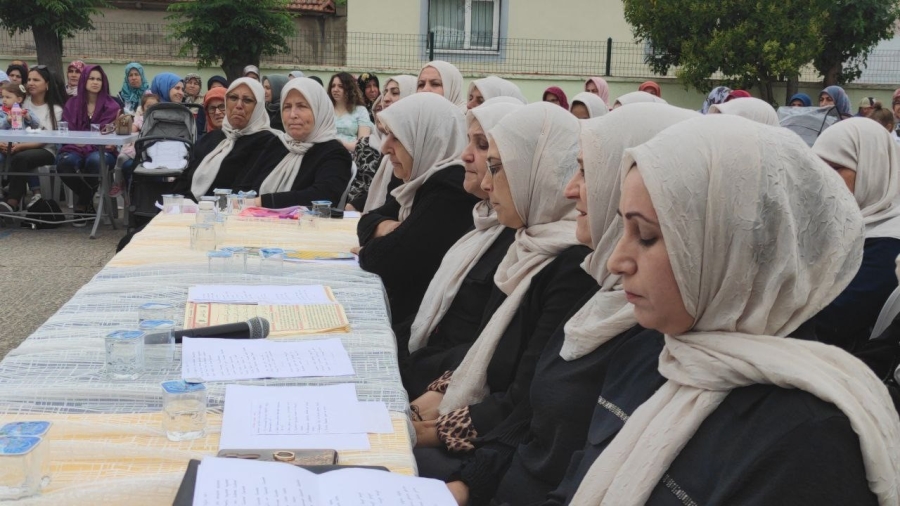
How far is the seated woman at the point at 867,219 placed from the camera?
3.33m

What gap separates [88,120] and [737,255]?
33.2ft

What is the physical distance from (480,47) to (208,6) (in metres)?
6.24

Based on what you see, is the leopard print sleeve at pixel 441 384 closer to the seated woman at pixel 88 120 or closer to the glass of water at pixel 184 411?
the glass of water at pixel 184 411

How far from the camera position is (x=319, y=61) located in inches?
776

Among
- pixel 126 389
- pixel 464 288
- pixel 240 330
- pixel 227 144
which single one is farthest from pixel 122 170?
pixel 126 389

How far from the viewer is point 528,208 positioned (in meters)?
3.00

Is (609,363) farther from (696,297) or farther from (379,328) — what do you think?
(379,328)

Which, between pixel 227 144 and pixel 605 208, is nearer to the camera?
pixel 605 208

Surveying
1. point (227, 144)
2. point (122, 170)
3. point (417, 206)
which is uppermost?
point (227, 144)

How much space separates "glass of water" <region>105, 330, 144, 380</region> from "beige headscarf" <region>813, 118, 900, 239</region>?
10.1 ft

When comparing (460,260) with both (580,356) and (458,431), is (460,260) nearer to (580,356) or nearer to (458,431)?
(458,431)

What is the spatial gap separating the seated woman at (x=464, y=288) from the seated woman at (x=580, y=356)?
31.2 inches

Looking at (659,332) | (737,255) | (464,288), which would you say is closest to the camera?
(737,255)

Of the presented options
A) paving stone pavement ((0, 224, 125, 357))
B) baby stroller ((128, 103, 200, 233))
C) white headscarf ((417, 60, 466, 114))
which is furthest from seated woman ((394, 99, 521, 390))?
baby stroller ((128, 103, 200, 233))
